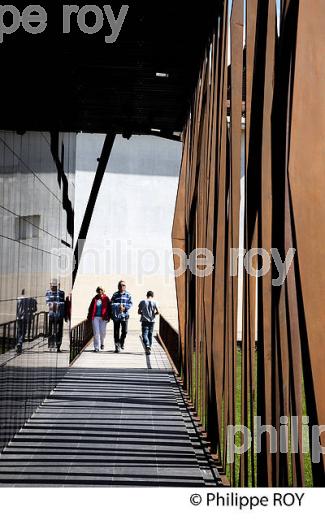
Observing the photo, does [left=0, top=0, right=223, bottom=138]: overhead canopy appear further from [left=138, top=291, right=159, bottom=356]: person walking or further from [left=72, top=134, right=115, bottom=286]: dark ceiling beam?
[left=138, top=291, right=159, bottom=356]: person walking

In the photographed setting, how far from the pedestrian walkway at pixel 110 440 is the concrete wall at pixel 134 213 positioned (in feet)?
55.6

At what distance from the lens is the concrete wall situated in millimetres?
30484

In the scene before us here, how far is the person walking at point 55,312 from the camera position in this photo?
38.5ft

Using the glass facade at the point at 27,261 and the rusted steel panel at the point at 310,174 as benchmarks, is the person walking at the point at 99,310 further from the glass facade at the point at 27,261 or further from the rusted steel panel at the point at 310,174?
the rusted steel panel at the point at 310,174

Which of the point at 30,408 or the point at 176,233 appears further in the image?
the point at 176,233

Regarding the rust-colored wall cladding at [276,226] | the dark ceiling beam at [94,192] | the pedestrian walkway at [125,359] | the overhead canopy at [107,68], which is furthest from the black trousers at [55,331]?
the dark ceiling beam at [94,192]

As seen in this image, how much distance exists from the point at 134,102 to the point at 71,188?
2483 millimetres

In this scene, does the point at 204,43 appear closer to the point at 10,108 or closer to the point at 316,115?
the point at 10,108

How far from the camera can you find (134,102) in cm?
1373

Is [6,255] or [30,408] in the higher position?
[6,255]

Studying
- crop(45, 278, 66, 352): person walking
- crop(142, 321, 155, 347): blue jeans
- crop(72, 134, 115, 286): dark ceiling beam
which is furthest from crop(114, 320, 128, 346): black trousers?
crop(45, 278, 66, 352): person walking

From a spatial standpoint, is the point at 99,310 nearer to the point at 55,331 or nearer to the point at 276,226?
the point at 55,331
